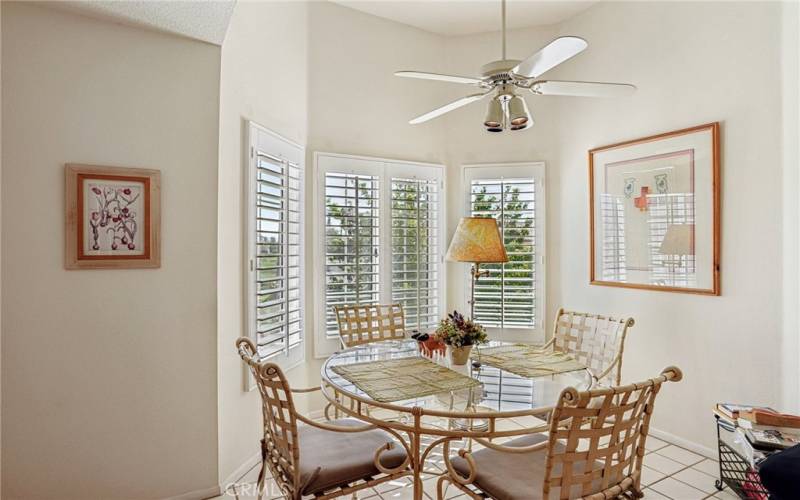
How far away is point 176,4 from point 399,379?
2.01 meters

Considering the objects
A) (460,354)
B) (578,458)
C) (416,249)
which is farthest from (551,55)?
(416,249)

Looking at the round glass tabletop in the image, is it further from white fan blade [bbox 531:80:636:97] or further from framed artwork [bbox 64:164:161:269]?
white fan blade [bbox 531:80:636:97]

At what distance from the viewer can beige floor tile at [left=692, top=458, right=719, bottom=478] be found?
8.86 ft

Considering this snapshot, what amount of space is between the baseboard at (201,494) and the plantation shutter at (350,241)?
1377 mm

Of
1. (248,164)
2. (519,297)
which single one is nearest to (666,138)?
(519,297)

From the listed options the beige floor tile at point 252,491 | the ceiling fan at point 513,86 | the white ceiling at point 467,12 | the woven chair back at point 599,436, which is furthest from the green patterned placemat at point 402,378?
the white ceiling at point 467,12

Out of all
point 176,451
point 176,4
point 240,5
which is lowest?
point 176,451

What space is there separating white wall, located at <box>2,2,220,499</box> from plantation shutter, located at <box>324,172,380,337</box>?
121 cm

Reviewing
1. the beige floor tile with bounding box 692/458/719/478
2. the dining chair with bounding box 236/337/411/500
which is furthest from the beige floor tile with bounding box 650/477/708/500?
the dining chair with bounding box 236/337/411/500

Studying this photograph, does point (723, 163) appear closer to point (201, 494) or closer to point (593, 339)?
point (593, 339)

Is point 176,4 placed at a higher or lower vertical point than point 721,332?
higher

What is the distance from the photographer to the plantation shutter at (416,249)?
3.89 m

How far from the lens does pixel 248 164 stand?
108 inches

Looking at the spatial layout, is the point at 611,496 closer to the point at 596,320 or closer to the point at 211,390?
the point at 596,320
